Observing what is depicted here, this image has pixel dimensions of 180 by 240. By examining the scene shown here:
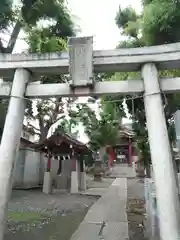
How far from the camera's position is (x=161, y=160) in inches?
143

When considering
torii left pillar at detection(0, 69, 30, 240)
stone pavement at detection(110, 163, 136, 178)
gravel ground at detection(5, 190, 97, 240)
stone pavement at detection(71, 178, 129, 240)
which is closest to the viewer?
torii left pillar at detection(0, 69, 30, 240)

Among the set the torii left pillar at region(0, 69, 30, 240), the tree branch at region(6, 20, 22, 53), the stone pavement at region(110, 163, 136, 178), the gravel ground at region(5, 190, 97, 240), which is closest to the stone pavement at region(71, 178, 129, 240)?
the gravel ground at region(5, 190, 97, 240)

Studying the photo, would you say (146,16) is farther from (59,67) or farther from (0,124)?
(0,124)

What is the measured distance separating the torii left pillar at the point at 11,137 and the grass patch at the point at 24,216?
4.46m

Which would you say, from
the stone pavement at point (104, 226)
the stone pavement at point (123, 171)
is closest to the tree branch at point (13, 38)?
the stone pavement at point (104, 226)

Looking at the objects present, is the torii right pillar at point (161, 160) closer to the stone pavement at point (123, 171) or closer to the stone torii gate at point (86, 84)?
the stone torii gate at point (86, 84)

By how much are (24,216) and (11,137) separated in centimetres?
541

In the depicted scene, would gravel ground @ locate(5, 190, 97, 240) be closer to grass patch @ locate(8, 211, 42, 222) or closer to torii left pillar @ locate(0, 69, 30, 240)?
grass patch @ locate(8, 211, 42, 222)

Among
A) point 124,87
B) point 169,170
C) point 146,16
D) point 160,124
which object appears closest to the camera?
point 169,170

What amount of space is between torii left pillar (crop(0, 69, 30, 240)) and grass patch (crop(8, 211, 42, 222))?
14.6 feet

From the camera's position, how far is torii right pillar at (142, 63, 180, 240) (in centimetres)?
333

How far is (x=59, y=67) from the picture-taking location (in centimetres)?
445

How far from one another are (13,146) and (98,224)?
3.84m

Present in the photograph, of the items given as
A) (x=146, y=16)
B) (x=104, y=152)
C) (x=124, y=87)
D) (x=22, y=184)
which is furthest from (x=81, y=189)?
(x=104, y=152)
